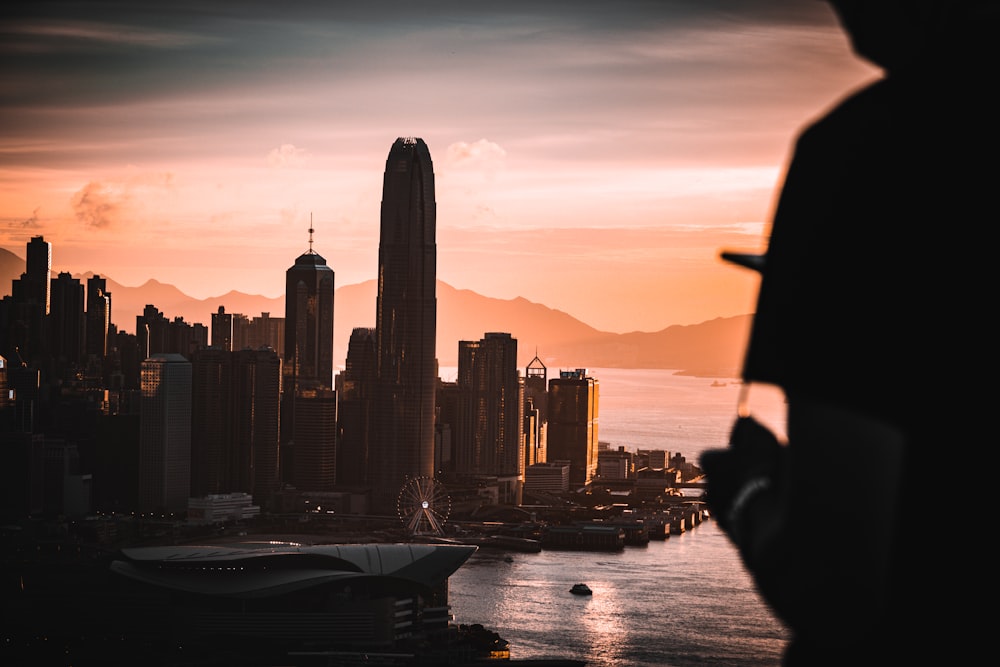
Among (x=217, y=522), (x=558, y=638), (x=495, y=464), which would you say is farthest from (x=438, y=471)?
(x=558, y=638)

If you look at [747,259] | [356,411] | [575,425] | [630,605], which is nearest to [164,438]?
[356,411]

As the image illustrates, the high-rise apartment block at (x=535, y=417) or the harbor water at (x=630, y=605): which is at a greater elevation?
the high-rise apartment block at (x=535, y=417)

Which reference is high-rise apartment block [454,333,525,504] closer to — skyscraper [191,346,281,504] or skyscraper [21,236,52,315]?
skyscraper [191,346,281,504]

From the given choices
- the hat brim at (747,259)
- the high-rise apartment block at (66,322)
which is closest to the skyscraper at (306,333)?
the high-rise apartment block at (66,322)

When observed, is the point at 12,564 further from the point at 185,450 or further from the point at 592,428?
the point at 592,428

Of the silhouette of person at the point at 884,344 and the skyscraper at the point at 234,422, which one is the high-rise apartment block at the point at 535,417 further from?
the silhouette of person at the point at 884,344

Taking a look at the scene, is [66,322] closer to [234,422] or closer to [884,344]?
[234,422]
